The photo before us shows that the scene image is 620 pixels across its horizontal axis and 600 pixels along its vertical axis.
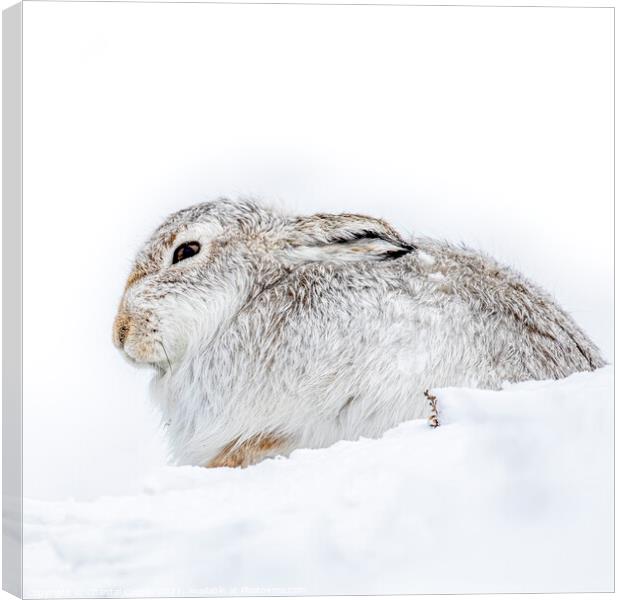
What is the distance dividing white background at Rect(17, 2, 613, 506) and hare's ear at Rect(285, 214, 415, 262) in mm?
54

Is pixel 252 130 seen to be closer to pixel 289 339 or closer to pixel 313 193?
pixel 313 193

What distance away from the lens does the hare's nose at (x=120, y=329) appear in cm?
404

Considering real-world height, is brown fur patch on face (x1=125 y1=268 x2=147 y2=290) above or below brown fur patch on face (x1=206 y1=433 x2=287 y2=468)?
above

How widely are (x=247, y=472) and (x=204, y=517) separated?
0.26m

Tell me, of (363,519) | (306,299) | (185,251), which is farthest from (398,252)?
(363,519)

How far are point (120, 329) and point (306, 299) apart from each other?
2.14 ft

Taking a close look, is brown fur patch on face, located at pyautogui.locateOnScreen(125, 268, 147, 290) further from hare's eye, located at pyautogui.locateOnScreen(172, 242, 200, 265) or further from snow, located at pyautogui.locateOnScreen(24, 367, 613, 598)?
snow, located at pyautogui.locateOnScreen(24, 367, 613, 598)

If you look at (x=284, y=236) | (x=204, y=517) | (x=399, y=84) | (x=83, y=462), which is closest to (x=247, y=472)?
(x=204, y=517)

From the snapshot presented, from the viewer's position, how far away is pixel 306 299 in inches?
160

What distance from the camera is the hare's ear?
3.99m

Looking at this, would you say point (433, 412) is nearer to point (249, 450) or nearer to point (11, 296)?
point (249, 450)

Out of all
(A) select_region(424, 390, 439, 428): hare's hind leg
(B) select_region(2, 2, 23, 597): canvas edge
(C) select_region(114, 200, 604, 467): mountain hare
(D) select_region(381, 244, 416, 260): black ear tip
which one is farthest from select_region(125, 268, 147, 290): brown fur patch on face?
(A) select_region(424, 390, 439, 428): hare's hind leg

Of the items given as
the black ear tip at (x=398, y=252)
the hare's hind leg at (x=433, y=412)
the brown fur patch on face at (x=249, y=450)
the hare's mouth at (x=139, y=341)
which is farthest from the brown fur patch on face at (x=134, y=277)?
the hare's hind leg at (x=433, y=412)

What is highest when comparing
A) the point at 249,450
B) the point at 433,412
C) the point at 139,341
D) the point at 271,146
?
the point at 271,146
